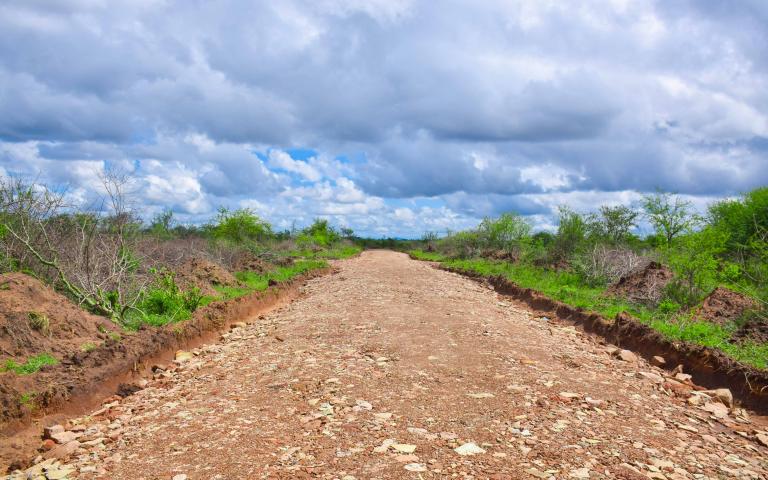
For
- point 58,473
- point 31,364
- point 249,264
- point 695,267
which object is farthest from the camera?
point 249,264

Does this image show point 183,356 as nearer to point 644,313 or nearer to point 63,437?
point 63,437

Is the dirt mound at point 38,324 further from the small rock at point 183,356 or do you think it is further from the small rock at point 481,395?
the small rock at point 481,395

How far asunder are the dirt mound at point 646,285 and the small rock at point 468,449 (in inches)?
399

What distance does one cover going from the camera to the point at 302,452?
477cm

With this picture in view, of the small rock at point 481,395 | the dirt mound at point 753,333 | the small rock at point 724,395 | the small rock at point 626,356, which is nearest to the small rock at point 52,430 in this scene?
the small rock at point 481,395

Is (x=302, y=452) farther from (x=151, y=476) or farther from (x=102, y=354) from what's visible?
(x=102, y=354)

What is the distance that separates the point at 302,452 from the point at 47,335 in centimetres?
556

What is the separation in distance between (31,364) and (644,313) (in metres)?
11.4

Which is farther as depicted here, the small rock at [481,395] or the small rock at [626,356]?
the small rock at [626,356]

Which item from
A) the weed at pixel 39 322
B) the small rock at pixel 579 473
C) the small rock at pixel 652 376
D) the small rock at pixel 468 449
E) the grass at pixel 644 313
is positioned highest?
the grass at pixel 644 313

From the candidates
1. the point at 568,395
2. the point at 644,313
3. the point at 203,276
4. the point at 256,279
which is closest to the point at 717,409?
the point at 568,395

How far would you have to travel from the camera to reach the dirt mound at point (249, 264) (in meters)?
22.6

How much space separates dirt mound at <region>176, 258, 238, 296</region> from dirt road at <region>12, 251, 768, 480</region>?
5401 mm

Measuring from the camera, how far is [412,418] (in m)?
5.55
